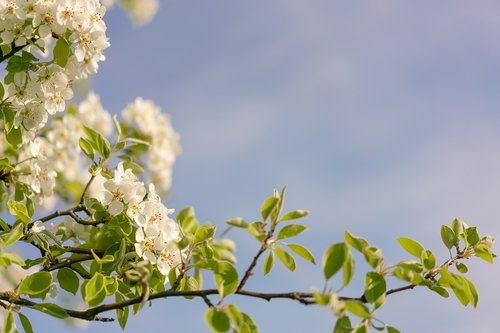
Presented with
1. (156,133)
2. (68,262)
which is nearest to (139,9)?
(156,133)

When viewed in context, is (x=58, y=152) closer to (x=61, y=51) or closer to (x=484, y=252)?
(x=61, y=51)

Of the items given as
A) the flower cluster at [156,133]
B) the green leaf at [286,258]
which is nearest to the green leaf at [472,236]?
the green leaf at [286,258]

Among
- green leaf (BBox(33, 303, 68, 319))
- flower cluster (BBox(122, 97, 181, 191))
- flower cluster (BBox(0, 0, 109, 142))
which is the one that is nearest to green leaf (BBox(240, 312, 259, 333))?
green leaf (BBox(33, 303, 68, 319))

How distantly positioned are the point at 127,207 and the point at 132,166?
1.09 ft

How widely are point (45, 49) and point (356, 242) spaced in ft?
4.53

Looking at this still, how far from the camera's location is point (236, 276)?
1549 millimetres

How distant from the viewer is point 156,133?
14.7 ft

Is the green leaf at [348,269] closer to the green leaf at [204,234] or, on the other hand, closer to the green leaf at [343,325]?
the green leaf at [343,325]

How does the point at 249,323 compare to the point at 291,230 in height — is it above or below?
below

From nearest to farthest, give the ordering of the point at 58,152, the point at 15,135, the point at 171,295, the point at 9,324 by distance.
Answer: the point at 171,295
the point at 9,324
the point at 15,135
the point at 58,152

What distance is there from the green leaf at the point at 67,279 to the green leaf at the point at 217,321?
0.77m

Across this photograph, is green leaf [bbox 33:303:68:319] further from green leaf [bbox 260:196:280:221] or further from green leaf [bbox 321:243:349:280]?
green leaf [bbox 321:243:349:280]

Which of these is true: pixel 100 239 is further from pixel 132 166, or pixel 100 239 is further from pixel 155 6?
A: pixel 155 6

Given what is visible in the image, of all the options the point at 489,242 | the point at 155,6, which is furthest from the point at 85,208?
the point at 155,6
